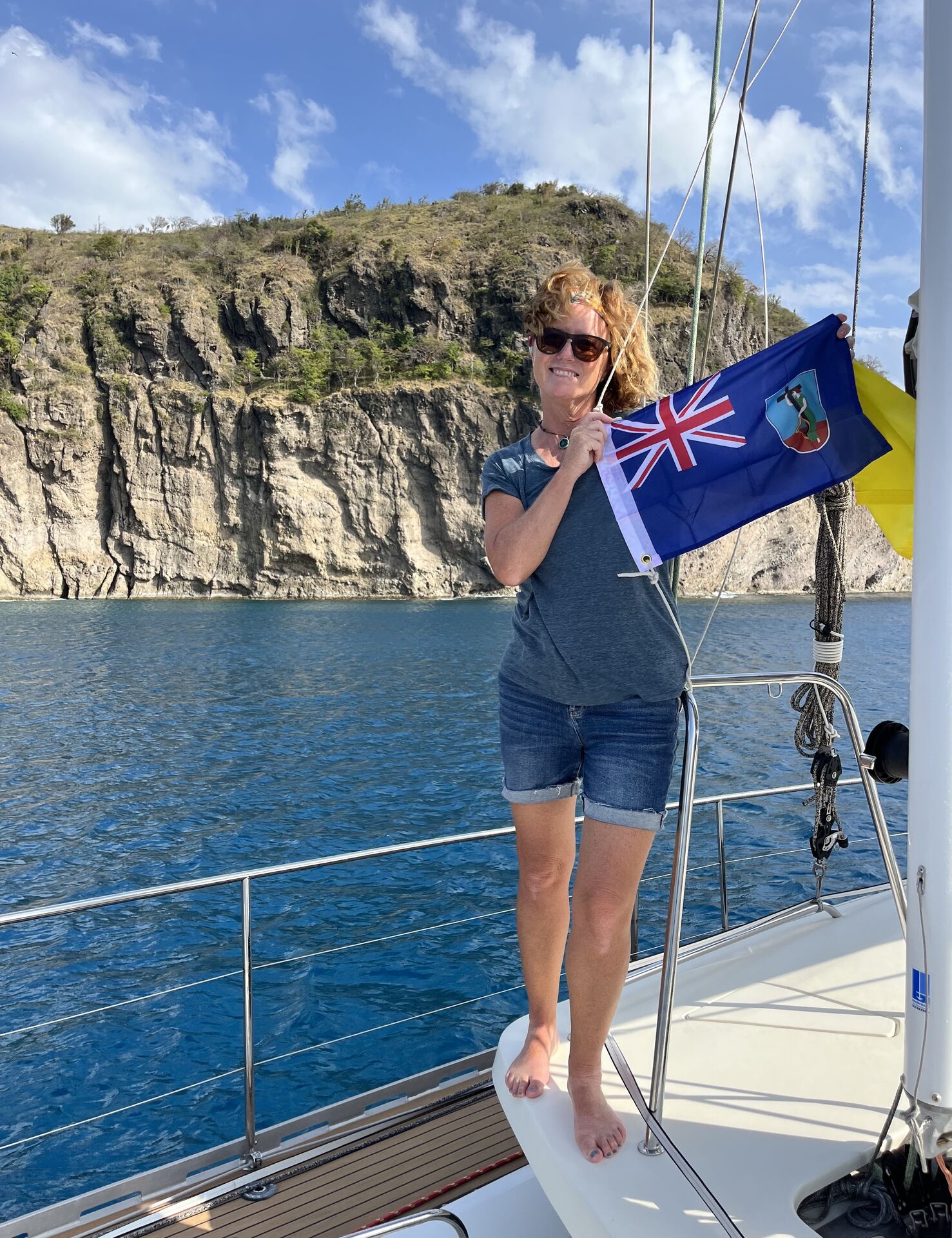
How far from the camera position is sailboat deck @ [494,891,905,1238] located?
134 centimetres

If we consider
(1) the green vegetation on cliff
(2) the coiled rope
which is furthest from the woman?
(1) the green vegetation on cliff

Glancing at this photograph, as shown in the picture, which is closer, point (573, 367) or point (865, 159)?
point (573, 367)

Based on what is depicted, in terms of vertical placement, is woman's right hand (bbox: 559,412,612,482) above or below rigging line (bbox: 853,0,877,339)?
below

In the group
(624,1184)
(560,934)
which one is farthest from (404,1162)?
(624,1184)

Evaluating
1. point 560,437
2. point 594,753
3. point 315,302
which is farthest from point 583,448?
point 315,302

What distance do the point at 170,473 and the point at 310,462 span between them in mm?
6798

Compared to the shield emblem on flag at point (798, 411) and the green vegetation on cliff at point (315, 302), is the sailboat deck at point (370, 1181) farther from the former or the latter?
the green vegetation on cliff at point (315, 302)

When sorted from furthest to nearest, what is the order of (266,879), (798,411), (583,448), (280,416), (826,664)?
1. (280,416)
2. (266,879)
3. (826,664)
4. (798,411)
5. (583,448)

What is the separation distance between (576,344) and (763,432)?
0.41 m

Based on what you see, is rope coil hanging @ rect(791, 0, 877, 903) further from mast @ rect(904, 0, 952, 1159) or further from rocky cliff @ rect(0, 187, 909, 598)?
rocky cliff @ rect(0, 187, 909, 598)

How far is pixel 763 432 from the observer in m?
1.75

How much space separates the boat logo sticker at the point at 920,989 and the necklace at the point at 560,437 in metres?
1.08

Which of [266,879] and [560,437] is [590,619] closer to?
[560,437]

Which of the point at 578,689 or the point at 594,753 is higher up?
the point at 578,689
